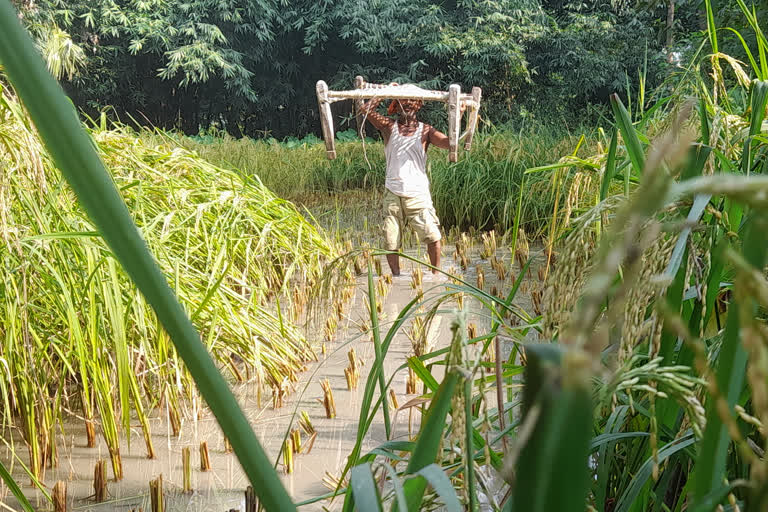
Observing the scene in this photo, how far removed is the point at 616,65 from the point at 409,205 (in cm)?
1384

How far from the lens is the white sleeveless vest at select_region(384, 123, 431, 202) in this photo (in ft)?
18.0

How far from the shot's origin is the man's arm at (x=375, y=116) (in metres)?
5.19

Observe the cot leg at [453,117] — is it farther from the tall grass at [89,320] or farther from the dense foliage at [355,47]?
the dense foliage at [355,47]

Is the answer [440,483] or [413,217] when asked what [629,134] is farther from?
[413,217]

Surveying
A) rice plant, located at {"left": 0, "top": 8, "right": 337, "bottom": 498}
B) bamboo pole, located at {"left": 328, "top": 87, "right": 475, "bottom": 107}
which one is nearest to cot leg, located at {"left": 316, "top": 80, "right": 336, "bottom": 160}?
bamboo pole, located at {"left": 328, "top": 87, "right": 475, "bottom": 107}

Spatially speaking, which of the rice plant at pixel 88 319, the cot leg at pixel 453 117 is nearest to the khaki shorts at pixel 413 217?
the cot leg at pixel 453 117

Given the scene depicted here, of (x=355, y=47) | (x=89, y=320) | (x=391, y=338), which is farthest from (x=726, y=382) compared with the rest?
(x=355, y=47)

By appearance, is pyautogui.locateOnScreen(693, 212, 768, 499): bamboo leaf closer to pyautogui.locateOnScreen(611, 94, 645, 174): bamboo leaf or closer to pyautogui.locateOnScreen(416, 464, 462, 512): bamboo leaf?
pyautogui.locateOnScreen(416, 464, 462, 512): bamboo leaf

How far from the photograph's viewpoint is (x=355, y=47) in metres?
20.9

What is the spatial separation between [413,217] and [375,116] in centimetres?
86

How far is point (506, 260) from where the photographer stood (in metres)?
5.73

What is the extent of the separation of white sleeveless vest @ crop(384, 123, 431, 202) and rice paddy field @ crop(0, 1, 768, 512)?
729 millimetres

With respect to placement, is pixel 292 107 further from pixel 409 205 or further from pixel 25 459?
pixel 25 459

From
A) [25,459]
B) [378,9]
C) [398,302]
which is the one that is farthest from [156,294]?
[378,9]
